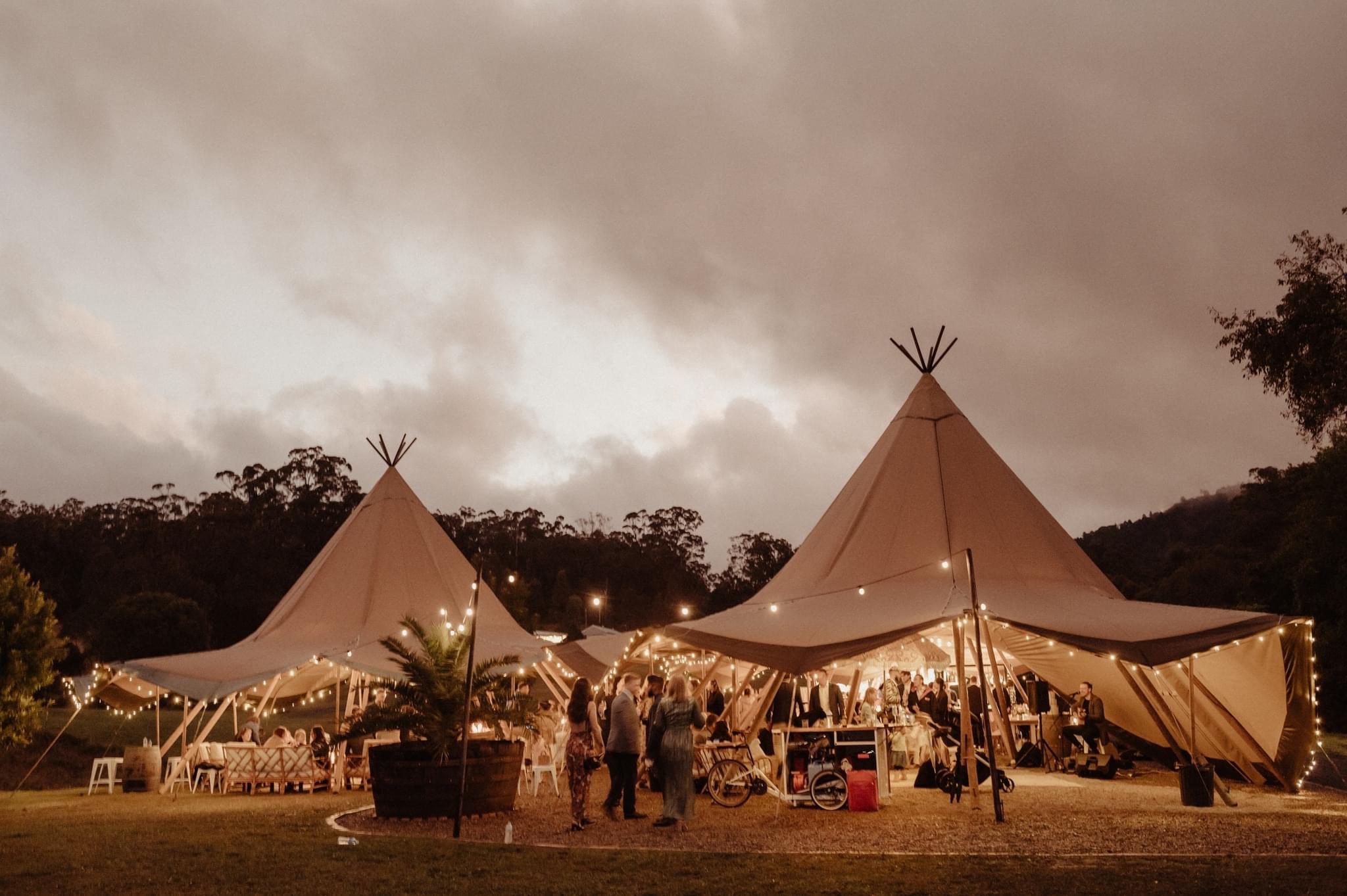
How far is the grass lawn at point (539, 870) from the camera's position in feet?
19.8

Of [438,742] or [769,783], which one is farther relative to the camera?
[769,783]

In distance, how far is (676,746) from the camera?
9.71 meters

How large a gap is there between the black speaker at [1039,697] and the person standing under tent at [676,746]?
9458mm

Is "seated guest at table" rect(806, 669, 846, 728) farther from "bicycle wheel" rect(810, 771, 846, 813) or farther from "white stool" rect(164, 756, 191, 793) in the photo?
"white stool" rect(164, 756, 191, 793)

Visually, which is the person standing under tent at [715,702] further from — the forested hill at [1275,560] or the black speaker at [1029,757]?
the forested hill at [1275,560]

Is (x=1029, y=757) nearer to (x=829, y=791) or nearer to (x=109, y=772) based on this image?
(x=829, y=791)

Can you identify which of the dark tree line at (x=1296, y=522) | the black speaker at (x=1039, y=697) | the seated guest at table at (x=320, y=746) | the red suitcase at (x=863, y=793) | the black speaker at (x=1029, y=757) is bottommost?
the red suitcase at (x=863, y=793)

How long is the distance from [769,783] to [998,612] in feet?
10.6

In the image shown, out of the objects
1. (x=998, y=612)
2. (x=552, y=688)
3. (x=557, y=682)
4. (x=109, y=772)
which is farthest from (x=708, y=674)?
(x=109, y=772)

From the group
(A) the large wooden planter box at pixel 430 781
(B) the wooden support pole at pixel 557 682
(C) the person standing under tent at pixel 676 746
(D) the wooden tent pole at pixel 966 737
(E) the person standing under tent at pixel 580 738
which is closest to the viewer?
(C) the person standing under tent at pixel 676 746

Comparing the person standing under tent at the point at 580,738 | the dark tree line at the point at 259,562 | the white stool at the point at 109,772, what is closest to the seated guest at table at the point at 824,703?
the person standing under tent at the point at 580,738

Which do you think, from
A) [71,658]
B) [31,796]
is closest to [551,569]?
[71,658]

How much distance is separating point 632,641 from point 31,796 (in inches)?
352

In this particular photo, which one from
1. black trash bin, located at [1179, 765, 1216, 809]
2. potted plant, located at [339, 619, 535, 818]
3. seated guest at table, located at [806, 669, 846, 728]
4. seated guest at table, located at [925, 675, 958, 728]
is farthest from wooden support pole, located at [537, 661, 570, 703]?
black trash bin, located at [1179, 765, 1216, 809]
